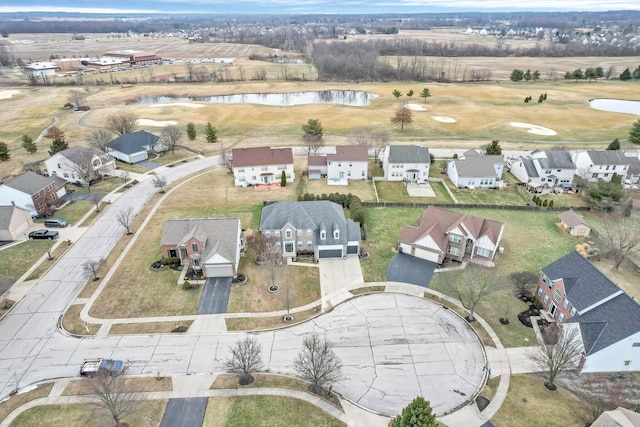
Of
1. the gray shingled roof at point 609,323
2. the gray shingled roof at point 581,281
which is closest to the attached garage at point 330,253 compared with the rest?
the gray shingled roof at point 581,281

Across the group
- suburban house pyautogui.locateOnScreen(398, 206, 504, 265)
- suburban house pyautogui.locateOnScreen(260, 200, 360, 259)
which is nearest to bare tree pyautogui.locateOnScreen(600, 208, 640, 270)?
suburban house pyautogui.locateOnScreen(398, 206, 504, 265)

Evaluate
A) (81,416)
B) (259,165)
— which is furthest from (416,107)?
(81,416)

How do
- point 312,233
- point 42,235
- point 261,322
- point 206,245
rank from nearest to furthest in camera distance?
point 261,322
point 206,245
point 312,233
point 42,235

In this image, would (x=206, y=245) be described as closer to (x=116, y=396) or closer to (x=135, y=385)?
(x=135, y=385)

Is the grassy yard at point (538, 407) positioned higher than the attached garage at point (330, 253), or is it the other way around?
the attached garage at point (330, 253)

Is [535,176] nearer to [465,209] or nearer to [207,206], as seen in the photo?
[465,209]

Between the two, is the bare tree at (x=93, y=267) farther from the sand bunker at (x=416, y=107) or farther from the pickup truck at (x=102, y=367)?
the sand bunker at (x=416, y=107)

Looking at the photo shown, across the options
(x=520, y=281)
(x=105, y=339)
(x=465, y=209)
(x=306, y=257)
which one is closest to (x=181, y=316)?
(x=105, y=339)
